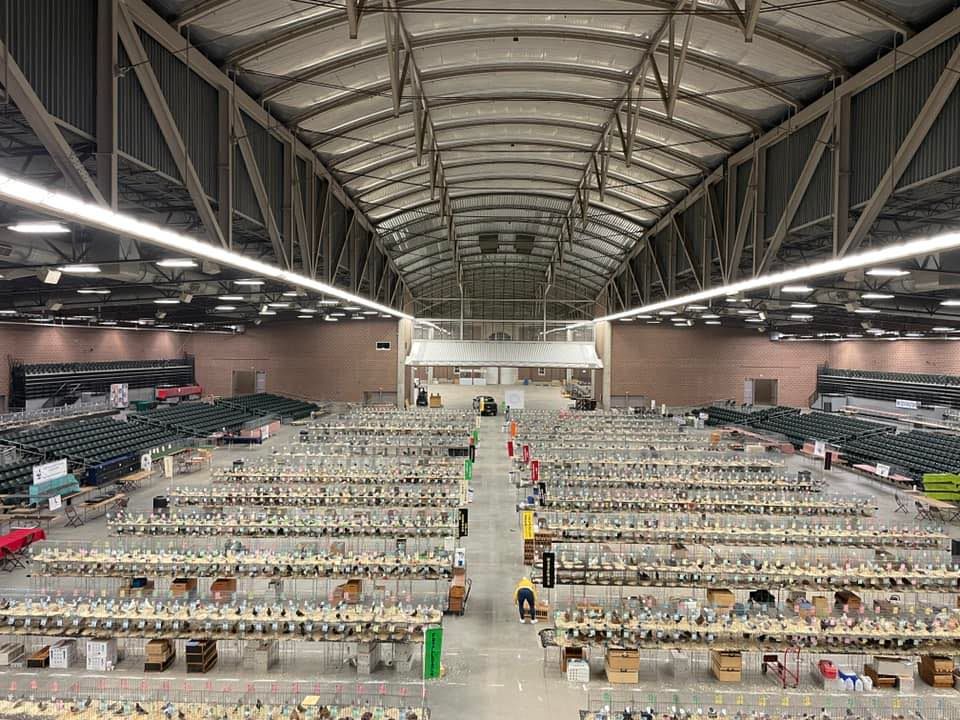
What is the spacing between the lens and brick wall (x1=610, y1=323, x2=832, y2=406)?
142 feet

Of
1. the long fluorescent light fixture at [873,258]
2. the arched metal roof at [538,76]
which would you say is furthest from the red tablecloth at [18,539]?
the long fluorescent light fixture at [873,258]

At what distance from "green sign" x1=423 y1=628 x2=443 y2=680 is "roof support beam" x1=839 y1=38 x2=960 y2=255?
10688 millimetres

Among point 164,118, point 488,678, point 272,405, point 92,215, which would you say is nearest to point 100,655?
point 488,678

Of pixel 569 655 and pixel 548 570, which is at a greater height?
pixel 548 570

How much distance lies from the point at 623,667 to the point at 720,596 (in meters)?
2.90

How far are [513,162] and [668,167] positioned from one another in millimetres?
5892

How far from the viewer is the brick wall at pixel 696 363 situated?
43312mm

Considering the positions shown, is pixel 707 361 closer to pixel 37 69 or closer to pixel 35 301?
pixel 35 301

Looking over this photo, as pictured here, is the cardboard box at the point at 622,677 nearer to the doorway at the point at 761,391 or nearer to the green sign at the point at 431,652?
the green sign at the point at 431,652

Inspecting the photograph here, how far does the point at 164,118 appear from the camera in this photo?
33.5 feet

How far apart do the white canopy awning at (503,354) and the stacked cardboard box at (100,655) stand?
33.4 m

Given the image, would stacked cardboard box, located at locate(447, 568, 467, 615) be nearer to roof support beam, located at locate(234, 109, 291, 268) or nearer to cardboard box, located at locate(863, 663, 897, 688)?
cardboard box, located at locate(863, 663, 897, 688)

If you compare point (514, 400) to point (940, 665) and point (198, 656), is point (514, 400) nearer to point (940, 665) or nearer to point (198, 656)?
point (940, 665)

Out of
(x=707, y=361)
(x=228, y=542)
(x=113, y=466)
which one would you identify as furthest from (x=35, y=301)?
(x=707, y=361)
